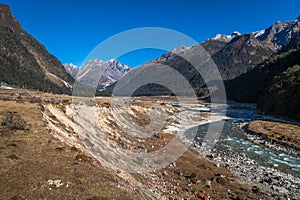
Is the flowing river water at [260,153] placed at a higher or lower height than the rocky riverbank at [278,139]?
lower

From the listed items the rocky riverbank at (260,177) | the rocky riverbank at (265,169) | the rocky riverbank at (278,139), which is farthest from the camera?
the rocky riverbank at (278,139)

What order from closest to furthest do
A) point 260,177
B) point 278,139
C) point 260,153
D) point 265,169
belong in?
point 260,177 → point 265,169 → point 260,153 → point 278,139

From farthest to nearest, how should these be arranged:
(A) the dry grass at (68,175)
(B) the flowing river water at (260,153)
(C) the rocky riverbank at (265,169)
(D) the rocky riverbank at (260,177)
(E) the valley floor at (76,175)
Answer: (B) the flowing river water at (260,153), (C) the rocky riverbank at (265,169), (D) the rocky riverbank at (260,177), (E) the valley floor at (76,175), (A) the dry grass at (68,175)

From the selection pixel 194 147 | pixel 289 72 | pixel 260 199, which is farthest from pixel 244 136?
pixel 289 72

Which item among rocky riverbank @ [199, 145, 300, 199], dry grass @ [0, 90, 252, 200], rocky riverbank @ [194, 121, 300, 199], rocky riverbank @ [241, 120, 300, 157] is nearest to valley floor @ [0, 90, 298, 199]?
dry grass @ [0, 90, 252, 200]

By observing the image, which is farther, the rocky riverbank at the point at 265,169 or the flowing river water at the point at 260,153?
the flowing river water at the point at 260,153

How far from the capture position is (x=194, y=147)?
39500mm

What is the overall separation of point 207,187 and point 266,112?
85958 mm

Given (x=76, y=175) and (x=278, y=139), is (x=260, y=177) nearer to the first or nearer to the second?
(x=76, y=175)

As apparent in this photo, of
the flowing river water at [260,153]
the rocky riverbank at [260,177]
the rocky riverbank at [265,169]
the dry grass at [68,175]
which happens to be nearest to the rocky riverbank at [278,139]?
→ the rocky riverbank at [265,169]

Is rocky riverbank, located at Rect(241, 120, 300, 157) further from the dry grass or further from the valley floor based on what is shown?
the dry grass

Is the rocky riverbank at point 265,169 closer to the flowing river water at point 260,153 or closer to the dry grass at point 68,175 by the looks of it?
the flowing river water at point 260,153

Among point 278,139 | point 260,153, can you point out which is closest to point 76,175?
point 260,153

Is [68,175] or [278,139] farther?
[278,139]
